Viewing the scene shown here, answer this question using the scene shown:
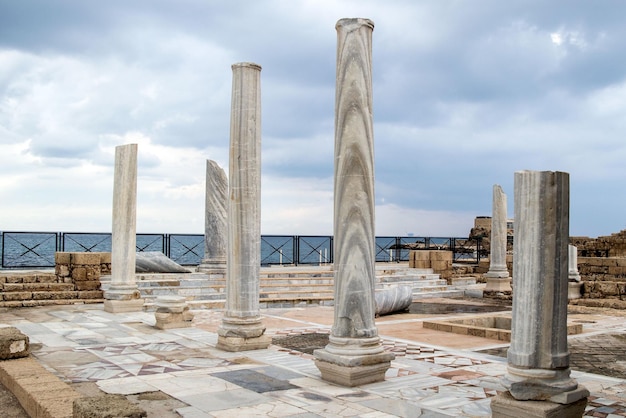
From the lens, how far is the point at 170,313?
11148 millimetres

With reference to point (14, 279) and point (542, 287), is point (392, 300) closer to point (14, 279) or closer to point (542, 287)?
point (542, 287)

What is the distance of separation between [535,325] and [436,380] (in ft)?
7.05

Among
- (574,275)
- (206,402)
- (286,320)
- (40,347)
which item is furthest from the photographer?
(574,275)

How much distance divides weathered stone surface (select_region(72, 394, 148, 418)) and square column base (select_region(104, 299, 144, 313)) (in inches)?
346

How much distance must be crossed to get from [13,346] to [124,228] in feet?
20.5

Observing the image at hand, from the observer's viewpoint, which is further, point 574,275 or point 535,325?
point 574,275

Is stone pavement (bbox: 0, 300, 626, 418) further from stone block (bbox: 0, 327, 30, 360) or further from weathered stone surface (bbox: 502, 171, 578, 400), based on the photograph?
weathered stone surface (bbox: 502, 171, 578, 400)

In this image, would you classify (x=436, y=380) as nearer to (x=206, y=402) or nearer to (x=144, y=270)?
(x=206, y=402)

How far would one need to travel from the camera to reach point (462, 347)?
9.72 m

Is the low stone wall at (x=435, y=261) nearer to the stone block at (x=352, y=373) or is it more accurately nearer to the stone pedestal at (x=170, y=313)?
the stone pedestal at (x=170, y=313)

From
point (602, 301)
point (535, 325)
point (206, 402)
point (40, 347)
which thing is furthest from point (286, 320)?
point (602, 301)

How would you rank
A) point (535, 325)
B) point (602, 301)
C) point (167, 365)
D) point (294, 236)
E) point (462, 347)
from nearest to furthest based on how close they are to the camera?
point (535, 325) < point (167, 365) < point (462, 347) < point (602, 301) < point (294, 236)

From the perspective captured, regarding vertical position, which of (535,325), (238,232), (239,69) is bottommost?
(535,325)

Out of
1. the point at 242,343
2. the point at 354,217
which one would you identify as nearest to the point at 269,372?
the point at 242,343
